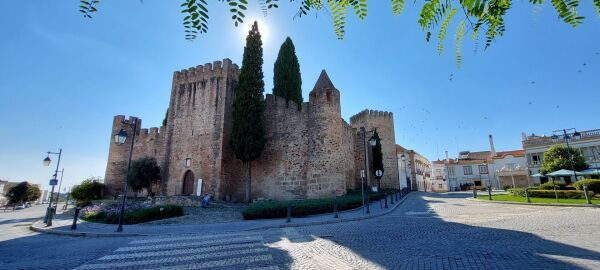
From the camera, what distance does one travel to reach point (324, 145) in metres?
23.6

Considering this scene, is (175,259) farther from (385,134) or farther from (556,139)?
(556,139)

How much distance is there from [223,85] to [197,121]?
14.4ft

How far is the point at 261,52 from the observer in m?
26.4

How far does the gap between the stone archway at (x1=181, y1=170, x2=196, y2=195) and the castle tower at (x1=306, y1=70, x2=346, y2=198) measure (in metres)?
11.4

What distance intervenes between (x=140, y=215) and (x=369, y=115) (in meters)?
32.4

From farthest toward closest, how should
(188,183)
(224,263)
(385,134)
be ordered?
(385,134) < (188,183) < (224,263)

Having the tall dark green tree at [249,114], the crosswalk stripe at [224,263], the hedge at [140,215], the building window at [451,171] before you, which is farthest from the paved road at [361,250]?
the building window at [451,171]

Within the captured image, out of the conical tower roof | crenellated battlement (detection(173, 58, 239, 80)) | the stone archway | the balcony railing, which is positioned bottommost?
the stone archway

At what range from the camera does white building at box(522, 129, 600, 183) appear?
1503 inches

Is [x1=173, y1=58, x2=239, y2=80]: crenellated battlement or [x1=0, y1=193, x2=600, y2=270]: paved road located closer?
[x1=0, y1=193, x2=600, y2=270]: paved road

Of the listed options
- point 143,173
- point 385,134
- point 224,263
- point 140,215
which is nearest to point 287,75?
point 143,173

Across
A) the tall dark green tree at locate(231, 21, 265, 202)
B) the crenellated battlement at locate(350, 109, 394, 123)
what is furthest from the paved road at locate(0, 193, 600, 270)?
the crenellated battlement at locate(350, 109, 394, 123)

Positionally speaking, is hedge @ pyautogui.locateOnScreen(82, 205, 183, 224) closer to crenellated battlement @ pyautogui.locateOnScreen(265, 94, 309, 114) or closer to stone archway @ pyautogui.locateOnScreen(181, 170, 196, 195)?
stone archway @ pyautogui.locateOnScreen(181, 170, 196, 195)

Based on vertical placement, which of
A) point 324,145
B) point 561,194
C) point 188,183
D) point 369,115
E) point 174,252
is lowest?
point 174,252
